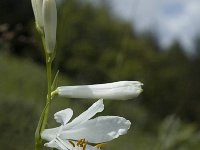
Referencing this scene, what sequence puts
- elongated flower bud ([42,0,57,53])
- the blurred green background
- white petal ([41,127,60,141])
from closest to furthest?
white petal ([41,127,60,141]) < elongated flower bud ([42,0,57,53]) < the blurred green background

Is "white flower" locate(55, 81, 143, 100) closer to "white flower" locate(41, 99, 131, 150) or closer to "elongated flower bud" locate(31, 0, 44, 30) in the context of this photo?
"white flower" locate(41, 99, 131, 150)

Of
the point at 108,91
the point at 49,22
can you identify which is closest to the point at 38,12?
the point at 49,22

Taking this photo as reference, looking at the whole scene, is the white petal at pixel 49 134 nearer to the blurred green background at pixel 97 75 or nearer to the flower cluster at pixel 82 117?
the flower cluster at pixel 82 117

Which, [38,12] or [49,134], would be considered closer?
[49,134]

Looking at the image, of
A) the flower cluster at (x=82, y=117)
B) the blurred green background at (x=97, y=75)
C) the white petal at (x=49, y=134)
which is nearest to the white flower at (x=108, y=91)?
the flower cluster at (x=82, y=117)

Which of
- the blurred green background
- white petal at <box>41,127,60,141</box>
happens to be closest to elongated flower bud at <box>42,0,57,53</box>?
white petal at <box>41,127,60,141</box>

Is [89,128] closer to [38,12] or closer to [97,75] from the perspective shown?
[38,12]

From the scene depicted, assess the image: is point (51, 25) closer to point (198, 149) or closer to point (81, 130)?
point (81, 130)
